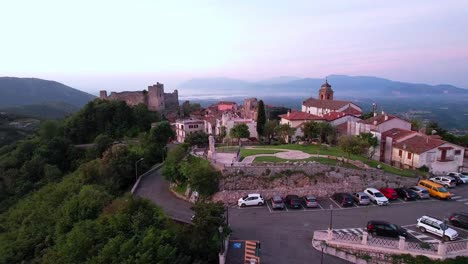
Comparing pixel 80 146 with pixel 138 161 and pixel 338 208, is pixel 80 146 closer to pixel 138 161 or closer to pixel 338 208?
pixel 138 161

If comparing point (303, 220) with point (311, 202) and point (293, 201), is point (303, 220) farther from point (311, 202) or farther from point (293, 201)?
point (311, 202)

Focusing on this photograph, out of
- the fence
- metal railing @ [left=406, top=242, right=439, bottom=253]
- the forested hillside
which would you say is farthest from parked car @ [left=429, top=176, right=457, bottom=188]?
the forested hillside

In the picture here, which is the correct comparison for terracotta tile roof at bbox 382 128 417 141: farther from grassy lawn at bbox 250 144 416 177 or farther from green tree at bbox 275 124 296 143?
green tree at bbox 275 124 296 143

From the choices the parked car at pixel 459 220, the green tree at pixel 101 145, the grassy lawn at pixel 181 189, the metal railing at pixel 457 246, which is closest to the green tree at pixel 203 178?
the grassy lawn at pixel 181 189

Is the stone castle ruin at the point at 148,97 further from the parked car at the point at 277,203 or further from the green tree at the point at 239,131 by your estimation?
the parked car at the point at 277,203

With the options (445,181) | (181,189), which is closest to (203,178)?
(181,189)

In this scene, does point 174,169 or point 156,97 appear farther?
point 156,97
